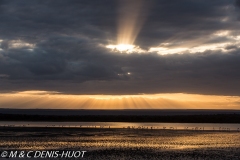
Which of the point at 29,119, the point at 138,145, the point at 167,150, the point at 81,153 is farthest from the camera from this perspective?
the point at 29,119

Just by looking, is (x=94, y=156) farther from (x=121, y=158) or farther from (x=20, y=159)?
(x=20, y=159)

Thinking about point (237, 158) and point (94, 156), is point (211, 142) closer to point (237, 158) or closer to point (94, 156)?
point (237, 158)

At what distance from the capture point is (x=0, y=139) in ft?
194

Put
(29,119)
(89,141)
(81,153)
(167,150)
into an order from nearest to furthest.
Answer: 1. (81,153)
2. (167,150)
3. (89,141)
4. (29,119)

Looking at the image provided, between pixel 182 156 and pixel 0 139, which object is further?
pixel 0 139

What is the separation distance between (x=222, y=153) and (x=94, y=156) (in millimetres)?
16018

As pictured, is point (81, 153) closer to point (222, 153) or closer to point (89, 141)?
point (89, 141)

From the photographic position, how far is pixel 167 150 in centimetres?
4800

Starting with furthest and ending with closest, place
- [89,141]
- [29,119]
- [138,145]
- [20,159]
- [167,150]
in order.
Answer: [29,119]
[89,141]
[138,145]
[167,150]
[20,159]

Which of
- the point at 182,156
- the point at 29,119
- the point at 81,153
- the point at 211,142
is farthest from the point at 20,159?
the point at 29,119

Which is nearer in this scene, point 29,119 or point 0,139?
point 0,139

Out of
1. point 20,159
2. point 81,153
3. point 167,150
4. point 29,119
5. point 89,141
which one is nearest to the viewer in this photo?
point 20,159

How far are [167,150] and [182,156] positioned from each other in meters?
5.37

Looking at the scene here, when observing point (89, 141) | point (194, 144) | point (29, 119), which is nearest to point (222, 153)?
point (194, 144)
